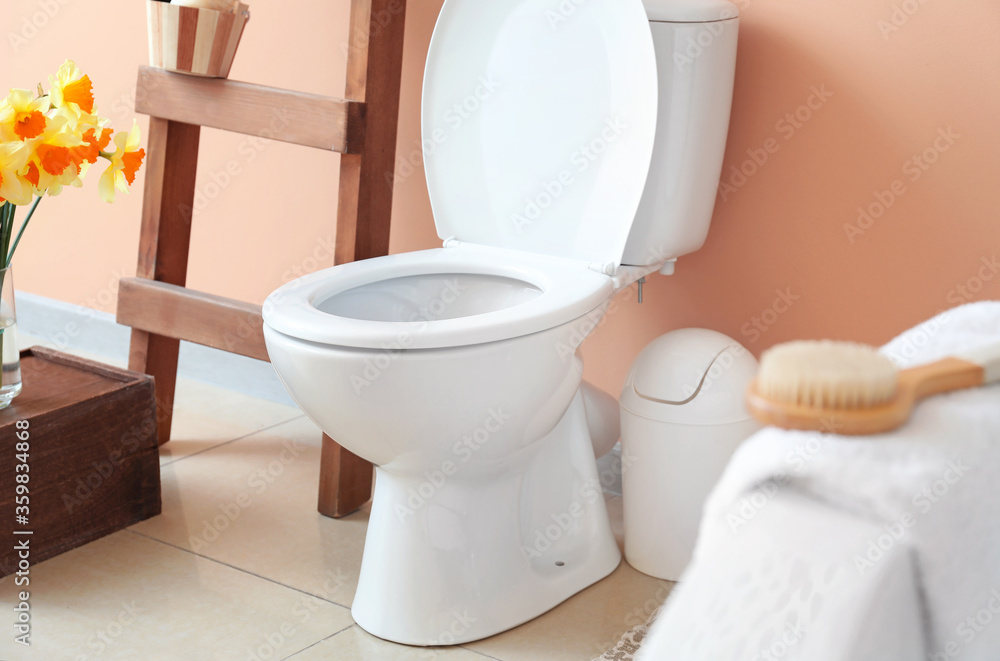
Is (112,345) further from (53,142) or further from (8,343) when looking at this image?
(53,142)

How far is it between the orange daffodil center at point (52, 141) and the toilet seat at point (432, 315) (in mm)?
307

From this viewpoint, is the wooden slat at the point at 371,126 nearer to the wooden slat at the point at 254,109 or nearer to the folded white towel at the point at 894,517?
the wooden slat at the point at 254,109

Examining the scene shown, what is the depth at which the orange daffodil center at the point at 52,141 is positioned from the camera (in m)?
1.25

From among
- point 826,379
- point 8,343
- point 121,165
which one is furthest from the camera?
point 8,343

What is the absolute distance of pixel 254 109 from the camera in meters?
1.61

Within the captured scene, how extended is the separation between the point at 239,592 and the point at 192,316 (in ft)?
1.70

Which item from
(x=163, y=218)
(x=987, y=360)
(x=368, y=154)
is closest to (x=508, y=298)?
(x=368, y=154)

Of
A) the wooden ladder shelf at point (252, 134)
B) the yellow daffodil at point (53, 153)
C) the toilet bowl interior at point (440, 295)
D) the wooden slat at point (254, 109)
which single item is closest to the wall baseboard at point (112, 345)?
the wooden ladder shelf at point (252, 134)

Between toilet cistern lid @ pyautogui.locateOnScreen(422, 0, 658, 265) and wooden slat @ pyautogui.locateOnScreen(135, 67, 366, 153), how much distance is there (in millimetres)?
123

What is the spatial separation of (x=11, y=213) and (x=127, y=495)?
18.3 inches

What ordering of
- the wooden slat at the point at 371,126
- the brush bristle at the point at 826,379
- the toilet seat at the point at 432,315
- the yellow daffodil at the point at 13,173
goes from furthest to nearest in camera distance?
the wooden slat at the point at 371,126
the yellow daffodil at the point at 13,173
the toilet seat at the point at 432,315
the brush bristle at the point at 826,379

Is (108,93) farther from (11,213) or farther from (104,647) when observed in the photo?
(104,647)

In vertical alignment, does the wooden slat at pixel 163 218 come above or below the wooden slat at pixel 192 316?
above

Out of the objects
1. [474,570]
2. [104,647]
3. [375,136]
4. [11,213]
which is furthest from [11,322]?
[474,570]
